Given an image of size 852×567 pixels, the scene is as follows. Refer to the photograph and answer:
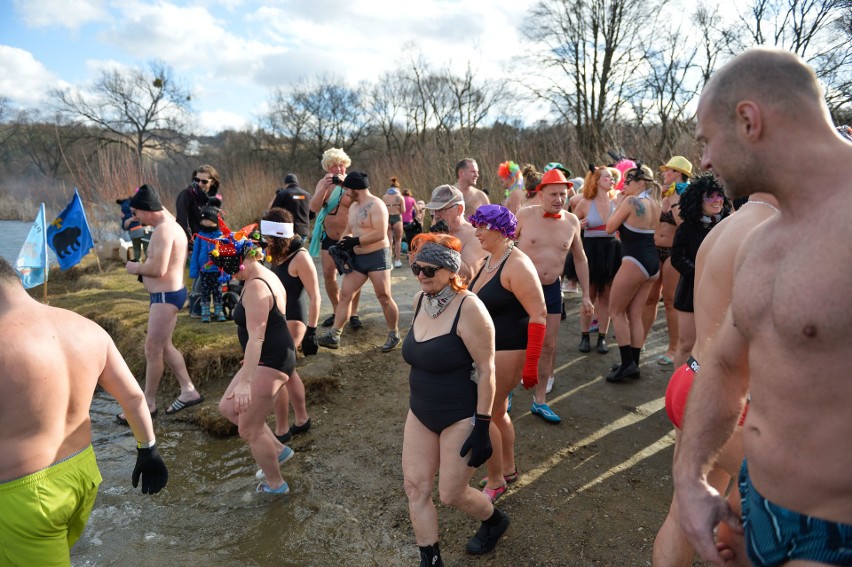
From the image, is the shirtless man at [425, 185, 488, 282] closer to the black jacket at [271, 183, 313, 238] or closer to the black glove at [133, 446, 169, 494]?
the black glove at [133, 446, 169, 494]

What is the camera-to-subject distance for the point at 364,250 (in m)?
6.09

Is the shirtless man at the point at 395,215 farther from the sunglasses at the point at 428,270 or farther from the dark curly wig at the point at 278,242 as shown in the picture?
the sunglasses at the point at 428,270

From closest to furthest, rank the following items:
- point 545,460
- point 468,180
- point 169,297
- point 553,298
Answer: point 545,460 → point 553,298 → point 169,297 → point 468,180

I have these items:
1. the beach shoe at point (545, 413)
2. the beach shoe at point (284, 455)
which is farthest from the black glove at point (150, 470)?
the beach shoe at point (545, 413)

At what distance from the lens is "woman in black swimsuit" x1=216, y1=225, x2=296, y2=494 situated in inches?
136

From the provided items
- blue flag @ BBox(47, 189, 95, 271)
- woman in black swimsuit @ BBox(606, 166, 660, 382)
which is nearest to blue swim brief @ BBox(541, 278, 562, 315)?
woman in black swimsuit @ BBox(606, 166, 660, 382)

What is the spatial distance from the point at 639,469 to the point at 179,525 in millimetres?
3297

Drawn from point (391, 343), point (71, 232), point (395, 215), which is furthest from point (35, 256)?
point (395, 215)

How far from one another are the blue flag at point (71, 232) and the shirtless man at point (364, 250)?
3123 millimetres

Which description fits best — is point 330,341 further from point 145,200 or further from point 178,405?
point 145,200

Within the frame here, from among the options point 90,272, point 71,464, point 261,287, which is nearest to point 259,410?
point 261,287

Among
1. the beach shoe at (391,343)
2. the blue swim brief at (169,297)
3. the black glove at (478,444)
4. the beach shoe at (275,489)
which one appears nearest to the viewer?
the black glove at (478,444)

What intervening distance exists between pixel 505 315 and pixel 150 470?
87.6 inches

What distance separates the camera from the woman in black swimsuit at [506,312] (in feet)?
11.1
